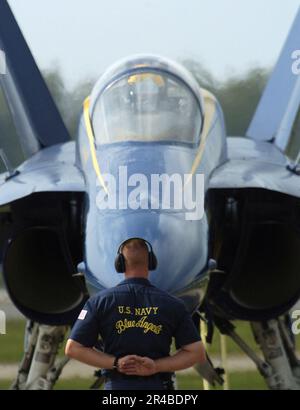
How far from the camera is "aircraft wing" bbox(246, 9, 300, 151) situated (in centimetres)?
832

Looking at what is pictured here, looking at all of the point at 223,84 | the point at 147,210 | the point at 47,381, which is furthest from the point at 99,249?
the point at 223,84

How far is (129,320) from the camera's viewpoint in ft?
16.7

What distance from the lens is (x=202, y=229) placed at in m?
6.62

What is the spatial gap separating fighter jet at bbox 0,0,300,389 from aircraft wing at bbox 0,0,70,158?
0.75 meters

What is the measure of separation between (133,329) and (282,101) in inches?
149

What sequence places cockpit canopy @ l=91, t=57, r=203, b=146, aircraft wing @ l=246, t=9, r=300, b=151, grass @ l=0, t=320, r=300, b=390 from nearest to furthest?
cockpit canopy @ l=91, t=57, r=203, b=146 → aircraft wing @ l=246, t=9, r=300, b=151 → grass @ l=0, t=320, r=300, b=390

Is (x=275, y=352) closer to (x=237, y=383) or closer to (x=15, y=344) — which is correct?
(x=237, y=383)

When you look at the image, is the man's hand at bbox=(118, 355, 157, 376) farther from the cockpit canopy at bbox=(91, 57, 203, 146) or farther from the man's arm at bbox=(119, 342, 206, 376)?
the cockpit canopy at bbox=(91, 57, 203, 146)

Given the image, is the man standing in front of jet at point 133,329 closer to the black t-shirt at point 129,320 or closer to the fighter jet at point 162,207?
the black t-shirt at point 129,320

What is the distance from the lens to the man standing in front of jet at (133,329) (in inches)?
200

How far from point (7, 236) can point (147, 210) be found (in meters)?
1.15

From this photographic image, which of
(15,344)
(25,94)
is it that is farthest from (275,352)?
(15,344)

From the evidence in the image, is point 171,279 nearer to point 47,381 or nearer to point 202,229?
point 202,229

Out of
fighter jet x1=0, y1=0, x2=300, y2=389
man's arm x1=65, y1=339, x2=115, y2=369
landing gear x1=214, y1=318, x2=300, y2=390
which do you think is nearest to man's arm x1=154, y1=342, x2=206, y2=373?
man's arm x1=65, y1=339, x2=115, y2=369
